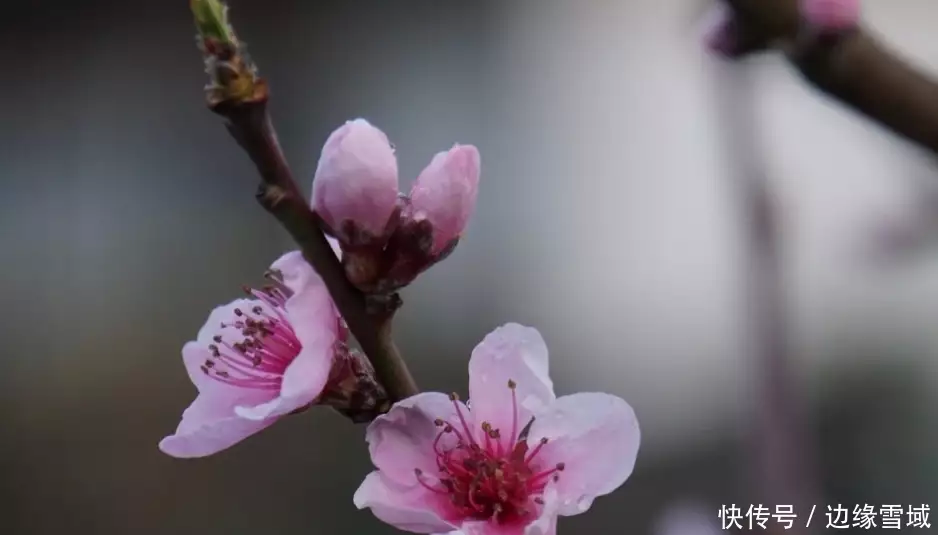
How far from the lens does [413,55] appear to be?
7.30ft

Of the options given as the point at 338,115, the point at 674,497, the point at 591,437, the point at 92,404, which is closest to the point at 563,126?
the point at 338,115

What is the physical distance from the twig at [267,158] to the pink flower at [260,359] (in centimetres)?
1

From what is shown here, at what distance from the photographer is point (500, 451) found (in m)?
0.37

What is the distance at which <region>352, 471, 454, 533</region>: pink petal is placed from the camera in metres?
0.30

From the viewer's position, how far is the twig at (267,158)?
0.24 m

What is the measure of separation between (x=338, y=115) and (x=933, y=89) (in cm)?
206

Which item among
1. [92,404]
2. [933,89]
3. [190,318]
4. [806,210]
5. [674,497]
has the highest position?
[933,89]

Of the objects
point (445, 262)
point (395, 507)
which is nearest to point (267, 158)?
point (395, 507)

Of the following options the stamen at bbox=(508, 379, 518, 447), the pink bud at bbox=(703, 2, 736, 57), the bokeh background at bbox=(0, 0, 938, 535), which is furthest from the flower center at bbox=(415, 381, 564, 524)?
the bokeh background at bbox=(0, 0, 938, 535)

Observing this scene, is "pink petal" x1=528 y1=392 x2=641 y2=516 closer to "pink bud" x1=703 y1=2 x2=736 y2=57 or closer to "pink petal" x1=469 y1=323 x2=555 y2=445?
"pink petal" x1=469 y1=323 x2=555 y2=445

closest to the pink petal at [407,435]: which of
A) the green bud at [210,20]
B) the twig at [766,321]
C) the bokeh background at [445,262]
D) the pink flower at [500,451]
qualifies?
the pink flower at [500,451]

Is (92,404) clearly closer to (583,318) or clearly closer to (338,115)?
(338,115)

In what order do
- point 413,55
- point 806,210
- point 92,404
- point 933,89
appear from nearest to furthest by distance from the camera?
point 933,89, point 806,210, point 92,404, point 413,55

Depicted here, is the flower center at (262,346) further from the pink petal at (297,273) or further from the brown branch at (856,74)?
the brown branch at (856,74)
